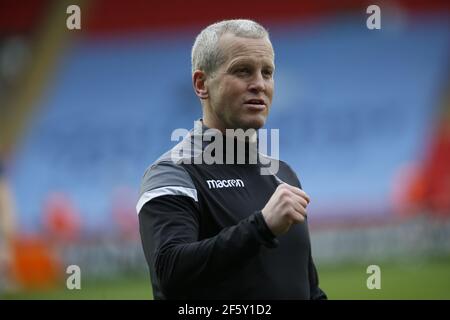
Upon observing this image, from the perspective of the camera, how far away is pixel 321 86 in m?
12.8

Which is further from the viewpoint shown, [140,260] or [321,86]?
[321,86]

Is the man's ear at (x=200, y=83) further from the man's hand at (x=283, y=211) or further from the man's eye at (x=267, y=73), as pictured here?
the man's hand at (x=283, y=211)

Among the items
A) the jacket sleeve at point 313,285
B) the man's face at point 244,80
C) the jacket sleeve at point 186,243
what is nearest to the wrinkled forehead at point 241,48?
the man's face at point 244,80

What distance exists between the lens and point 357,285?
9.27 m

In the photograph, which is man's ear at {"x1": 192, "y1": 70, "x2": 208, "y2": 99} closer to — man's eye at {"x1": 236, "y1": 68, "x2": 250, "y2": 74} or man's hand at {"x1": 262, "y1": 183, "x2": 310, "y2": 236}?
man's eye at {"x1": 236, "y1": 68, "x2": 250, "y2": 74}

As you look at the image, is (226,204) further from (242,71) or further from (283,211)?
Answer: (242,71)

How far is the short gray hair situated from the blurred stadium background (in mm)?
8368

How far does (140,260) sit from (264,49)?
9322mm

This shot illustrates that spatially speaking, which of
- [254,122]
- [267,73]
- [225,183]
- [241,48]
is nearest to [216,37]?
[241,48]

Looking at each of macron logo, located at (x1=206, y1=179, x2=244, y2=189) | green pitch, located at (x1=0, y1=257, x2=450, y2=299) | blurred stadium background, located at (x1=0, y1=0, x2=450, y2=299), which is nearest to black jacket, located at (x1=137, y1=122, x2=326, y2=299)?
macron logo, located at (x1=206, y1=179, x2=244, y2=189)

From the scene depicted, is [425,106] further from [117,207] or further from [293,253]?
[293,253]

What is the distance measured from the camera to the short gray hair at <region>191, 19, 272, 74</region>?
2.63 metres

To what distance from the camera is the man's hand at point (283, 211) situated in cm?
230

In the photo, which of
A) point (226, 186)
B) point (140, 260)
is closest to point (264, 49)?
point (226, 186)
